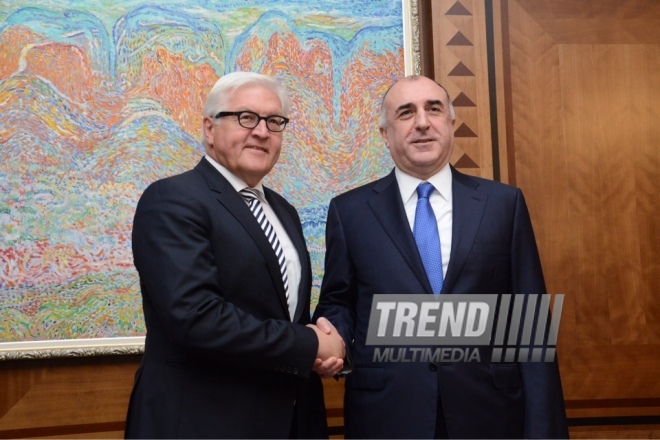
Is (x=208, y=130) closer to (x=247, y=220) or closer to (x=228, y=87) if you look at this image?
(x=228, y=87)

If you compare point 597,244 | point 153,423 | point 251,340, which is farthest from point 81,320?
point 597,244

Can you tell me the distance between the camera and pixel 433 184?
2.13 metres

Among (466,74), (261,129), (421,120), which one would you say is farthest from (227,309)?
(466,74)

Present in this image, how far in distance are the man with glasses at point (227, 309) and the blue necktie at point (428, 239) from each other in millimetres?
352

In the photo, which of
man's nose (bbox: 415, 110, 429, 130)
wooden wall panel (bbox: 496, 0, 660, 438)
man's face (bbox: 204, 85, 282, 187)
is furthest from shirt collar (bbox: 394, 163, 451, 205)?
wooden wall panel (bbox: 496, 0, 660, 438)

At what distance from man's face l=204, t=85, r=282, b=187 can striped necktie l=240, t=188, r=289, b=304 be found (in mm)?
47

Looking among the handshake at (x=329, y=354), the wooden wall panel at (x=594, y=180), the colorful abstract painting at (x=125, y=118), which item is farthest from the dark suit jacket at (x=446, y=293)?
the wooden wall panel at (x=594, y=180)

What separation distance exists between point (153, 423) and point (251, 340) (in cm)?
36

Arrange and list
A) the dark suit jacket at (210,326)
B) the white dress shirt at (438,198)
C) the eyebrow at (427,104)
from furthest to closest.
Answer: the eyebrow at (427,104)
the white dress shirt at (438,198)
the dark suit jacket at (210,326)

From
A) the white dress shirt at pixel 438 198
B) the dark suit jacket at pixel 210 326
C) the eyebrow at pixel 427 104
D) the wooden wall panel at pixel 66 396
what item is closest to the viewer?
the dark suit jacket at pixel 210 326

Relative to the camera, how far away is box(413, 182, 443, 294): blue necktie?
1988 millimetres

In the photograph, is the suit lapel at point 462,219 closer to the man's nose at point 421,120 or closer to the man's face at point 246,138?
the man's nose at point 421,120

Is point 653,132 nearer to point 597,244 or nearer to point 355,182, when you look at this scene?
point 597,244

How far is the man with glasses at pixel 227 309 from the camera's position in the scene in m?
1.66
